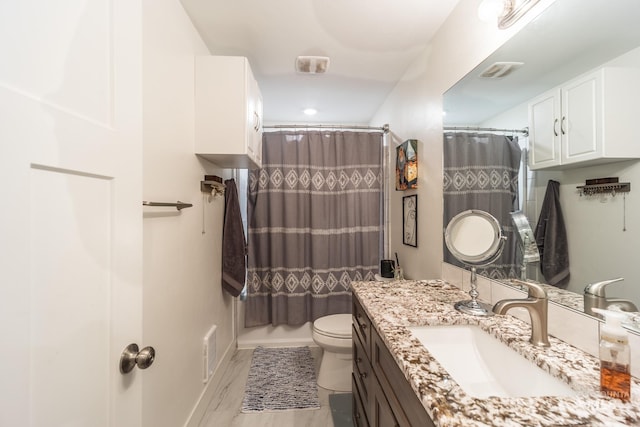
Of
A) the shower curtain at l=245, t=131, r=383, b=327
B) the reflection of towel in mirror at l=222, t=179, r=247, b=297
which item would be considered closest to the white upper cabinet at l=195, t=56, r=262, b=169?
the reflection of towel in mirror at l=222, t=179, r=247, b=297

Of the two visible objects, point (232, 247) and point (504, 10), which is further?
point (232, 247)

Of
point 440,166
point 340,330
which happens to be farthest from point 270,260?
point 440,166

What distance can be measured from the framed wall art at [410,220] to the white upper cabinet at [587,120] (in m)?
0.92

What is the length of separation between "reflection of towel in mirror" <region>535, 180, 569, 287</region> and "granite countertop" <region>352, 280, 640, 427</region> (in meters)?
0.21

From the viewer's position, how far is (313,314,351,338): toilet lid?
1.80 m

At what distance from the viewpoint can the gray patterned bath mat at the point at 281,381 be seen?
1.72 metres

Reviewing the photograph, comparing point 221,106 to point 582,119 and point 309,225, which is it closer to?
point 309,225

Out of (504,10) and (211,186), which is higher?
(504,10)

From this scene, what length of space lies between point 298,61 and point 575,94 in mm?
1564

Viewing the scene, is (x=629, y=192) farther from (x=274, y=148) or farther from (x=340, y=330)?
(x=274, y=148)

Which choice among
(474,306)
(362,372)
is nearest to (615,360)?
(474,306)

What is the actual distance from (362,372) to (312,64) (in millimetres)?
1958

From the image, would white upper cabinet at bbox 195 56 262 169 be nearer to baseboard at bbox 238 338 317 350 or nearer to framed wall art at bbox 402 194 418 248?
framed wall art at bbox 402 194 418 248

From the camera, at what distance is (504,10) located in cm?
101
